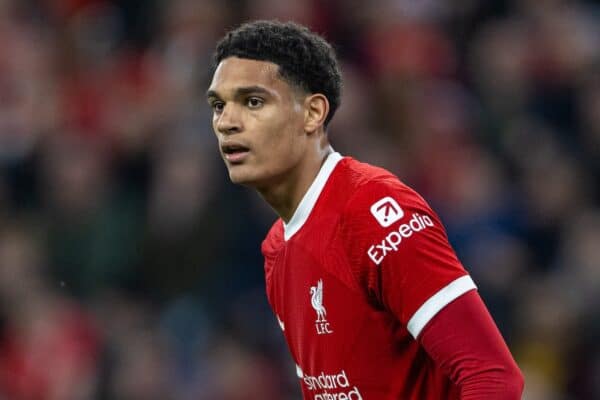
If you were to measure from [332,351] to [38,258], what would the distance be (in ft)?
15.3

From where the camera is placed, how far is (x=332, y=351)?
3.44m

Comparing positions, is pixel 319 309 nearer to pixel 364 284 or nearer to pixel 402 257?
pixel 364 284

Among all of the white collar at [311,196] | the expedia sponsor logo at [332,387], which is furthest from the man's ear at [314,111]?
the expedia sponsor logo at [332,387]

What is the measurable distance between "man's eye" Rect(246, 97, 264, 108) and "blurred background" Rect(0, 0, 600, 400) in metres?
3.21

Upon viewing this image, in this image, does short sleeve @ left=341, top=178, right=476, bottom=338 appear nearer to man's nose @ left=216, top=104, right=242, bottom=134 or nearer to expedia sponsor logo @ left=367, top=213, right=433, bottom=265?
expedia sponsor logo @ left=367, top=213, right=433, bottom=265

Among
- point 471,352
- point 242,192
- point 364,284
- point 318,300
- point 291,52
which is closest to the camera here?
point 471,352

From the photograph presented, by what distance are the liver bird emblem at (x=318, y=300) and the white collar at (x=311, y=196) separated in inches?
8.8

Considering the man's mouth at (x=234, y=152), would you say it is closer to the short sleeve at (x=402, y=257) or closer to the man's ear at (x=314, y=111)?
the man's ear at (x=314, y=111)

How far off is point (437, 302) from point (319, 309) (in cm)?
44

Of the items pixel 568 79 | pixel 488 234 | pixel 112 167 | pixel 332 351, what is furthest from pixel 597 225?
pixel 332 351

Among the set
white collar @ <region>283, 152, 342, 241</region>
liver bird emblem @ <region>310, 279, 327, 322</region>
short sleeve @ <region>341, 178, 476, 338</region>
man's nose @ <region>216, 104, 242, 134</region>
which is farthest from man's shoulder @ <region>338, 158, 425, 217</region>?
man's nose @ <region>216, 104, 242, 134</region>

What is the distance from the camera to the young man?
10.3 ft

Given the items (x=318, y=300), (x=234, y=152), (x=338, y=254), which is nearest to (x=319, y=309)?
(x=318, y=300)

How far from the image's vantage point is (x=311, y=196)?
3.59m
